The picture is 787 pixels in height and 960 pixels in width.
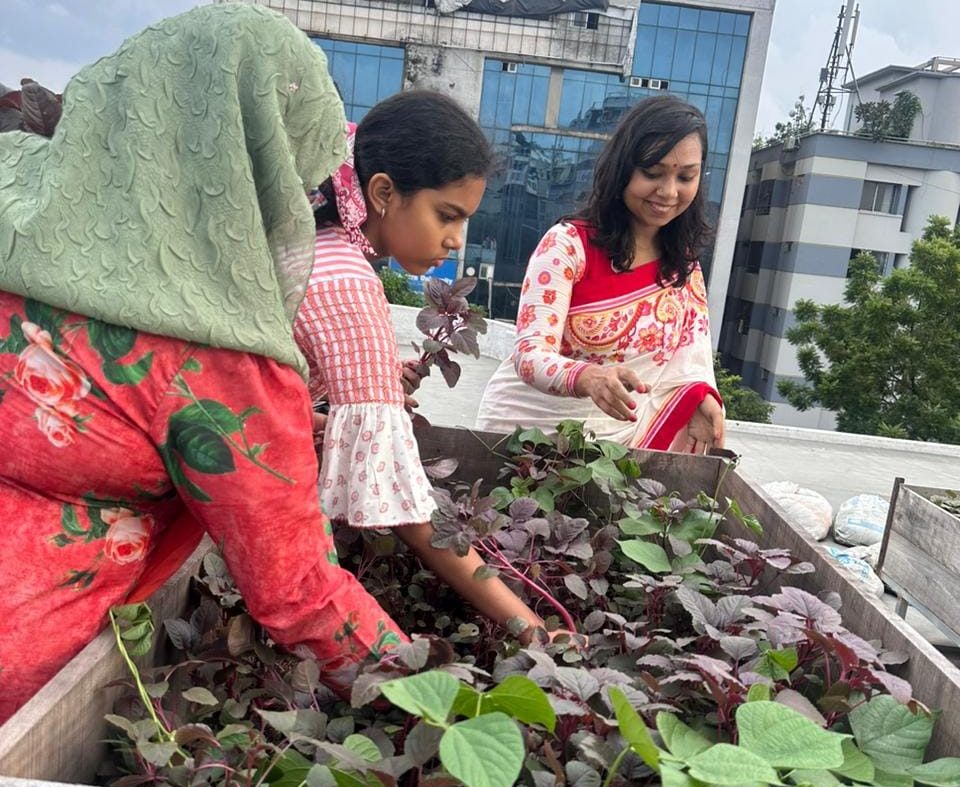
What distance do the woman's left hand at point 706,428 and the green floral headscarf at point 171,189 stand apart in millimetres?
1212

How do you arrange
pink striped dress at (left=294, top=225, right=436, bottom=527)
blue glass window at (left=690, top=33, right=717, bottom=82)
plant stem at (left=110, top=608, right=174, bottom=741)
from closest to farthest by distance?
plant stem at (left=110, top=608, right=174, bottom=741)
pink striped dress at (left=294, top=225, right=436, bottom=527)
blue glass window at (left=690, top=33, right=717, bottom=82)

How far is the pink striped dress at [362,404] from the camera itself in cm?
96

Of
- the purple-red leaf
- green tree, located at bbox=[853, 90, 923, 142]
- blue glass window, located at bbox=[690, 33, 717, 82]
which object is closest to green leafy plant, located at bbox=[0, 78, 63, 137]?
the purple-red leaf

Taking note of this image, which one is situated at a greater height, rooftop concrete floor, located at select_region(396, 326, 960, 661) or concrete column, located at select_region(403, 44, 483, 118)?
concrete column, located at select_region(403, 44, 483, 118)

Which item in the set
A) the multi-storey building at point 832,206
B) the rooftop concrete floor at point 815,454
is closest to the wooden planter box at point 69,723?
the rooftop concrete floor at point 815,454

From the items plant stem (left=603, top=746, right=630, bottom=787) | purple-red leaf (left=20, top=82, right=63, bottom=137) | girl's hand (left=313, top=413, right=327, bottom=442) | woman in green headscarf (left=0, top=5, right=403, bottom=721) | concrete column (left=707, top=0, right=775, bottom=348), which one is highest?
concrete column (left=707, top=0, right=775, bottom=348)

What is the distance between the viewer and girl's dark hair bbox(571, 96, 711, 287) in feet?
5.90

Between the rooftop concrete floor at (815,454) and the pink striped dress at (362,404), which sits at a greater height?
the pink striped dress at (362,404)

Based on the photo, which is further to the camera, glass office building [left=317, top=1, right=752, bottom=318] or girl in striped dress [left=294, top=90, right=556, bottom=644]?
glass office building [left=317, top=1, right=752, bottom=318]

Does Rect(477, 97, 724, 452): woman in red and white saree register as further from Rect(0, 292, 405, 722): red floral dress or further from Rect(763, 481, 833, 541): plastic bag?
Rect(763, 481, 833, 541): plastic bag

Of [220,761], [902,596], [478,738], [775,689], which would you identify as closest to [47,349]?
[220,761]

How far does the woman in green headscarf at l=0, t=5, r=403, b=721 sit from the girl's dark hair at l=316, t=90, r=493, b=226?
13.6 inches

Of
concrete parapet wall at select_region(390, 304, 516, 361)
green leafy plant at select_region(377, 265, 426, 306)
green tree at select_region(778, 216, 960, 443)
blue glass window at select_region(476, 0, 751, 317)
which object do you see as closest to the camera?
concrete parapet wall at select_region(390, 304, 516, 361)

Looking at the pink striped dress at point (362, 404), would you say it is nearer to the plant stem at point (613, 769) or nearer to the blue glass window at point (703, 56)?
the plant stem at point (613, 769)
